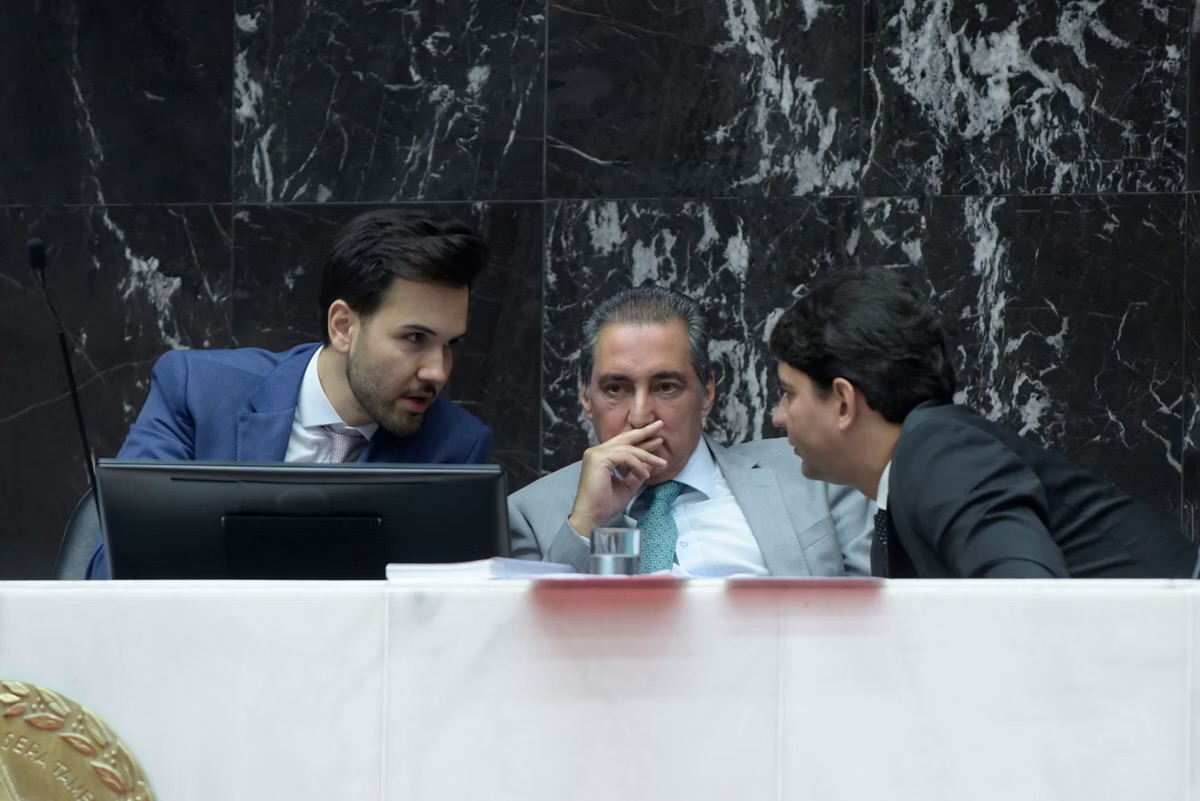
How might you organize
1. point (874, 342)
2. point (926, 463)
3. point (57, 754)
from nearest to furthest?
point (57, 754), point (926, 463), point (874, 342)

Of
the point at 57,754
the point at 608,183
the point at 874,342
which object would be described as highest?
the point at 608,183

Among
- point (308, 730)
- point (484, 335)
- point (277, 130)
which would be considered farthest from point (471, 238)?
point (308, 730)

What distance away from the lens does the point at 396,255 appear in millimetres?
2713

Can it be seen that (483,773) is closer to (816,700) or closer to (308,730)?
(308,730)

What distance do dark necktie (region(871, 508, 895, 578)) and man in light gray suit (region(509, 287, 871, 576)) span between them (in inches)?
6.0

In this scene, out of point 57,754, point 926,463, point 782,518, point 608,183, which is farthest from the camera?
point 608,183

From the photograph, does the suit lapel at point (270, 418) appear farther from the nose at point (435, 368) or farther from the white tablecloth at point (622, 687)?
the white tablecloth at point (622, 687)

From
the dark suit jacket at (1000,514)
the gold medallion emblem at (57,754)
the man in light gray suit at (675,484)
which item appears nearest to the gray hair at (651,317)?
the man in light gray suit at (675,484)

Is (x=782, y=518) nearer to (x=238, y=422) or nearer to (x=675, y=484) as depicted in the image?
(x=675, y=484)

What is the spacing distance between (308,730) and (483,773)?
0.15 meters

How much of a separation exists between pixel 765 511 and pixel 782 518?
0.11 feet

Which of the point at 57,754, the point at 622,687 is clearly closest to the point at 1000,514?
the point at 622,687

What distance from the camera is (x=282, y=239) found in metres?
3.65

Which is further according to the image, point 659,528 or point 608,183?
point 608,183
